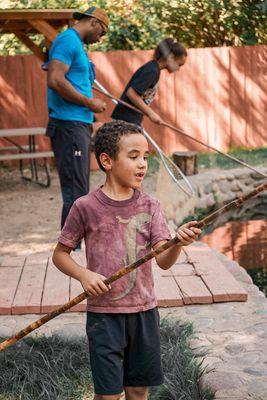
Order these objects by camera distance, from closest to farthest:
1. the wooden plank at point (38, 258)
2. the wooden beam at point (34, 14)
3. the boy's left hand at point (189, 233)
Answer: the boy's left hand at point (189, 233) < the wooden plank at point (38, 258) < the wooden beam at point (34, 14)

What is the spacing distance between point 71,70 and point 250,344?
A: 253cm

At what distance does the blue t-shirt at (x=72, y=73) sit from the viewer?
5.68m

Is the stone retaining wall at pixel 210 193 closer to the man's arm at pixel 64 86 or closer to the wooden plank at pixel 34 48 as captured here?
the wooden plank at pixel 34 48

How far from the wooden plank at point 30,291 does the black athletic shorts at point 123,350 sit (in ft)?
6.45

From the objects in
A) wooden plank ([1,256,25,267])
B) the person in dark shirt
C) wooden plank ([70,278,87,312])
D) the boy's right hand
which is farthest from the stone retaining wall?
the boy's right hand

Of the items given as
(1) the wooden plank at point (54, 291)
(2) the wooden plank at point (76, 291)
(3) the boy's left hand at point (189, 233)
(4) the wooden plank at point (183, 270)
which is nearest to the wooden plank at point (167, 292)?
(4) the wooden plank at point (183, 270)

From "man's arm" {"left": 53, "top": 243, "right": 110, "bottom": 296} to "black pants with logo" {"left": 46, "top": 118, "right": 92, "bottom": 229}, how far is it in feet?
9.50

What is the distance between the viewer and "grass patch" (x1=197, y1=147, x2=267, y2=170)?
1168cm

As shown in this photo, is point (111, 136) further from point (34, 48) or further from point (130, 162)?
point (34, 48)

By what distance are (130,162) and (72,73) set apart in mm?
3052

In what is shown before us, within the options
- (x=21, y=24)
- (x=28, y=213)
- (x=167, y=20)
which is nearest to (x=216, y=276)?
(x=28, y=213)

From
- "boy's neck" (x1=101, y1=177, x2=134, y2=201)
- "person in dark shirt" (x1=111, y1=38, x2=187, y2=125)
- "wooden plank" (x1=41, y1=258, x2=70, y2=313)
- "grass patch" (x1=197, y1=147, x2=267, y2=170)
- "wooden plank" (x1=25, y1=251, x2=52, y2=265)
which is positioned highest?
"boy's neck" (x1=101, y1=177, x2=134, y2=201)

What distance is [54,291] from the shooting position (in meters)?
5.16

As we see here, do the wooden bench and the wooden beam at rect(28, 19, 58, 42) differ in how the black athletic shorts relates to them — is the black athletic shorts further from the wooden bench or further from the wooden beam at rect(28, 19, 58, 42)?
the wooden bench
